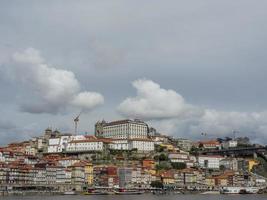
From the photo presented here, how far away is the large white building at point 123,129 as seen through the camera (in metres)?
97.7

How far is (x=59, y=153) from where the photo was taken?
93.2 metres

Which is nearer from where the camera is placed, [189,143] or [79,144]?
[79,144]

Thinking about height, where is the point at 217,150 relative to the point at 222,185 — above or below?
above

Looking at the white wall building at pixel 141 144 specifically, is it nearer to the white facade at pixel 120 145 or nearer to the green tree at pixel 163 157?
the white facade at pixel 120 145

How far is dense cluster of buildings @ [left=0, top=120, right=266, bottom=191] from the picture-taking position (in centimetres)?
7450

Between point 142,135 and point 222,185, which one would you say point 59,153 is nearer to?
point 142,135

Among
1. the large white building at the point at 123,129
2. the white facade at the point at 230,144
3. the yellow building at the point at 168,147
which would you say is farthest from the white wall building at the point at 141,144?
the white facade at the point at 230,144

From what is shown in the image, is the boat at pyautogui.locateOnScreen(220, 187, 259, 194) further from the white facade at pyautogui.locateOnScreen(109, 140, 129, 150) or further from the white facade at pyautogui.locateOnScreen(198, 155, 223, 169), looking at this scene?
the white facade at pyautogui.locateOnScreen(109, 140, 129, 150)

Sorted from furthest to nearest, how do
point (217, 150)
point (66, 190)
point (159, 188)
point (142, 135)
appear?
1. point (217, 150)
2. point (142, 135)
3. point (159, 188)
4. point (66, 190)

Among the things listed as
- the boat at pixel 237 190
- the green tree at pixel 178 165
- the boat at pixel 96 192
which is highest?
the green tree at pixel 178 165

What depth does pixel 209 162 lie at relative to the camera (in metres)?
99.0

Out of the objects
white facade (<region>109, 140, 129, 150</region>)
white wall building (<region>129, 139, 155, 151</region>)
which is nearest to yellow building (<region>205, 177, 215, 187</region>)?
white wall building (<region>129, 139, 155, 151</region>)

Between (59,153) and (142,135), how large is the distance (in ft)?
51.8

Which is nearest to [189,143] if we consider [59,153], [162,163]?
[162,163]
